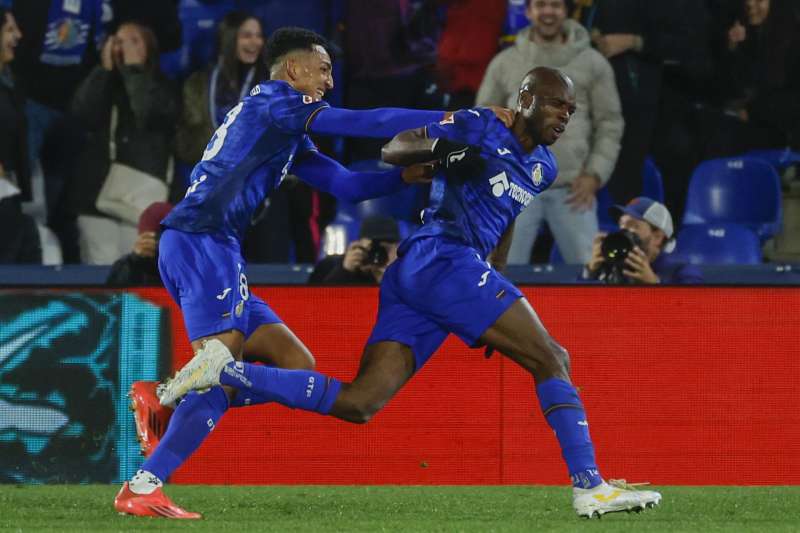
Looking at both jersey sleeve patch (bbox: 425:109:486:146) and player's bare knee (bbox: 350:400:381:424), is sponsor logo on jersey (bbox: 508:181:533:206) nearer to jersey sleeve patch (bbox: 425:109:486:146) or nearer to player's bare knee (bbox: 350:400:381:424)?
jersey sleeve patch (bbox: 425:109:486:146)

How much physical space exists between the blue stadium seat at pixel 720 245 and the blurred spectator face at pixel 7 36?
15.3 feet

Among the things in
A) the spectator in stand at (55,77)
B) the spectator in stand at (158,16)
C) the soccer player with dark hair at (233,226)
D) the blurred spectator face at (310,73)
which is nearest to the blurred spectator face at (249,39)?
the spectator in stand at (158,16)

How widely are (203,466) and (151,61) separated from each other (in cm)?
346

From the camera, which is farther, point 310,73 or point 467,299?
point 310,73

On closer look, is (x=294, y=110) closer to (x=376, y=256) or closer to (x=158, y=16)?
(x=376, y=256)

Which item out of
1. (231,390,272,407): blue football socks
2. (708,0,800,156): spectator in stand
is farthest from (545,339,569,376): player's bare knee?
(708,0,800,156): spectator in stand

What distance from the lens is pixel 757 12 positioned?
10.5 metres

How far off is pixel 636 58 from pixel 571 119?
0.84m

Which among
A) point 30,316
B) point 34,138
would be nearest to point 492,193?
point 30,316

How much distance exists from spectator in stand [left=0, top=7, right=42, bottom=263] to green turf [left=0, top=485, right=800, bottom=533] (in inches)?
110

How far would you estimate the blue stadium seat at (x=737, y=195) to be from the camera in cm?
1042

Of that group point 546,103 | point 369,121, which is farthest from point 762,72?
point 369,121

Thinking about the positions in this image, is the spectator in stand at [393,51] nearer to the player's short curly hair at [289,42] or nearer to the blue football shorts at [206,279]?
the player's short curly hair at [289,42]

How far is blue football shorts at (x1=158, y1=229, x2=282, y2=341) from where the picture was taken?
602cm
